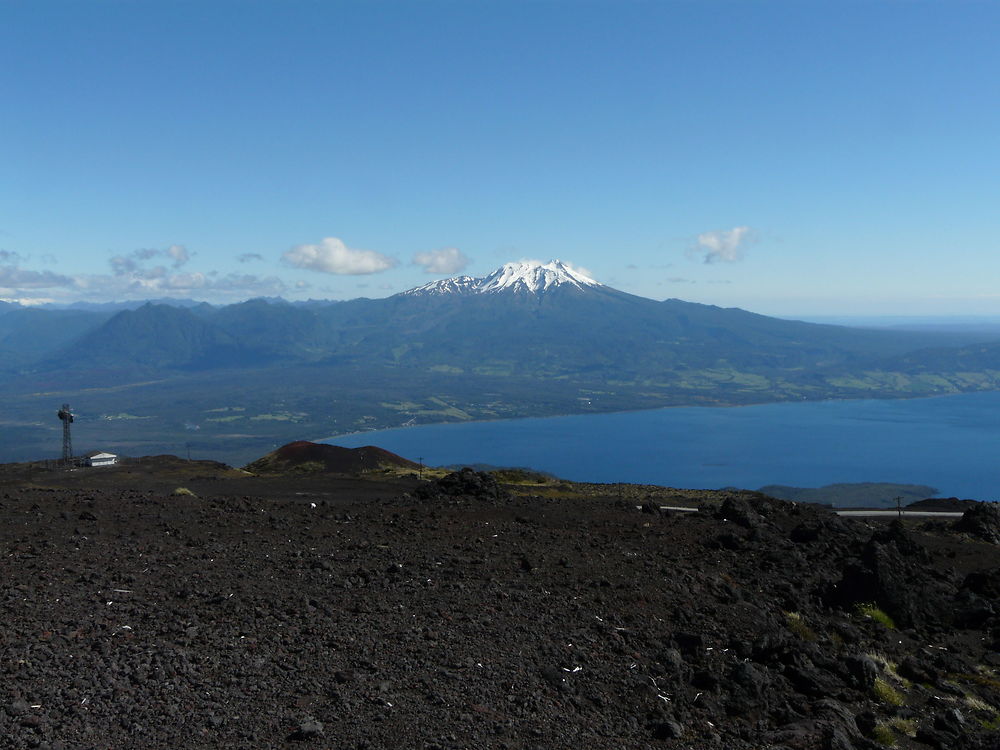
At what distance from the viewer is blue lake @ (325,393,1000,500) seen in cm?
12581

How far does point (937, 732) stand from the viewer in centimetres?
1177

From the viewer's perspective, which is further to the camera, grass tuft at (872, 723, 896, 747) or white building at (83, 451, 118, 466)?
white building at (83, 451, 118, 466)

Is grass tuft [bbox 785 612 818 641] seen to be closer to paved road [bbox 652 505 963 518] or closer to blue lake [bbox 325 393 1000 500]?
paved road [bbox 652 505 963 518]

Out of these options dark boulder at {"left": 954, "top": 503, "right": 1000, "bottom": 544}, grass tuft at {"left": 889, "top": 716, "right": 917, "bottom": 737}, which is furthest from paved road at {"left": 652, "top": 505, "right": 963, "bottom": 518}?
grass tuft at {"left": 889, "top": 716, "right": 917, "bottom": 737}

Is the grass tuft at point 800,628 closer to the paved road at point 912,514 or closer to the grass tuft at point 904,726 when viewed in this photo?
the grass tuft at point 904,726

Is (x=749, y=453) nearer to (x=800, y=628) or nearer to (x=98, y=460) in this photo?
(x=98, y=460)

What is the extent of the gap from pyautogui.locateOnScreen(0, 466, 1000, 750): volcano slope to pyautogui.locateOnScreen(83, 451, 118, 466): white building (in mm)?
31993

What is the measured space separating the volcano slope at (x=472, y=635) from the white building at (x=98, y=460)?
32.0m

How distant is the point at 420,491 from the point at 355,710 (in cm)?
1847

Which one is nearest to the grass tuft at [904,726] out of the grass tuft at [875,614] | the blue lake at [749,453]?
the grass tuft at [875,614]

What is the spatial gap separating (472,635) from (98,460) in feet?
156

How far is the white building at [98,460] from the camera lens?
50.6 metres

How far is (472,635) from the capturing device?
500 inches

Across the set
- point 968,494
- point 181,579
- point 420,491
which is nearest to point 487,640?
point 181,579
